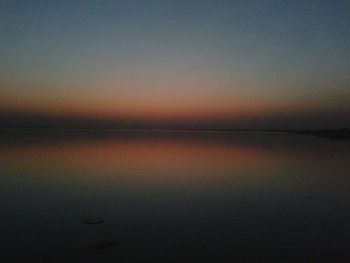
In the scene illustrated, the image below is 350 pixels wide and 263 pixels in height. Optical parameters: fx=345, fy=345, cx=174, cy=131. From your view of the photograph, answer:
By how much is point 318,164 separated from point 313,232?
35.5 ft

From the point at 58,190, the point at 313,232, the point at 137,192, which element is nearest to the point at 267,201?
the point at 313,232

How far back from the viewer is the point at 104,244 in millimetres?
5242

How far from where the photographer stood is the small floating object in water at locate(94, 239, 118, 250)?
204 inches

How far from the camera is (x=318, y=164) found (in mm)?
16125

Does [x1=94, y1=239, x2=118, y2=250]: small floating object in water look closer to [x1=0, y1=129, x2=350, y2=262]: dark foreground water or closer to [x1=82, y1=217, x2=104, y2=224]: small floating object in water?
[x1=0, y1=129, x2=350, y2=262]: dark foreground water

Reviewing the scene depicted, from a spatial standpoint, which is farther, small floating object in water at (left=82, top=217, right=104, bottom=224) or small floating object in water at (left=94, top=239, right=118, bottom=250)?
small floating object in water at (left=82, top=217, right=104, bottom=224)

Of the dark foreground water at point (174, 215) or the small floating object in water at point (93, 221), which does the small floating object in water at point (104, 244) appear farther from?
the small floating object in water at point (93, 221)

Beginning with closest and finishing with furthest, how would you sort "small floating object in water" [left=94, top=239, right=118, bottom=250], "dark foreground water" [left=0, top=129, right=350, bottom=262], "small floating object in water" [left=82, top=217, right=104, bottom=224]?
1. "dark foreground water" [left=0, top=129, right=350, bottom=262]
2. "small floating object in water" [left=94, top=239, right=118, bottom=250]
3. "small floating object in water" [left=82, top=217, right=104, bottom=224]

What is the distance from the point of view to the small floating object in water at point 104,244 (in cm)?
517

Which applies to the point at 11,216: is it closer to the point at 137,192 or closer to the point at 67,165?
the point at 137,192

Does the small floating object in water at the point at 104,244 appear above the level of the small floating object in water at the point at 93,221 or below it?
below

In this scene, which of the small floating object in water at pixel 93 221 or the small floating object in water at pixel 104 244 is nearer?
the small floating object in water at pixel 104 244

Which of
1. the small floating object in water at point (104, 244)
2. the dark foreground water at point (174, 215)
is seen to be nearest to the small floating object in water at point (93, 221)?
the dark foreground water at point (174, 215)

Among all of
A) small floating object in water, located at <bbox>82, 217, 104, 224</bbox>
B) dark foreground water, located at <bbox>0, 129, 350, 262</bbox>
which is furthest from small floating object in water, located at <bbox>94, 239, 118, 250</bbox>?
small floating object in water, located at <bbox>82, 217, 104, 224</bbox>
